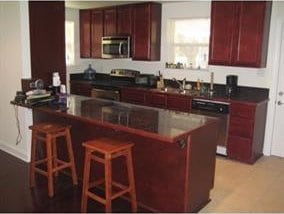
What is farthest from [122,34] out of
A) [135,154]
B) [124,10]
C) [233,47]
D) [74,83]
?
[135,154]

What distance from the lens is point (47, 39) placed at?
405 centimetres

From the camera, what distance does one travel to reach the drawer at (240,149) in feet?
13.5

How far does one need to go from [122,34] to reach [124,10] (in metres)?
0.43

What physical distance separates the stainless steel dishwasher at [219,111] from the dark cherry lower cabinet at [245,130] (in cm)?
7

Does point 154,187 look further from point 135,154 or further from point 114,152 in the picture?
point 114,152

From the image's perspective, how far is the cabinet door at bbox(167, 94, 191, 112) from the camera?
454cm

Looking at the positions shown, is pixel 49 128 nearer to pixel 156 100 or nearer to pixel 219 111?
pixel 156 100

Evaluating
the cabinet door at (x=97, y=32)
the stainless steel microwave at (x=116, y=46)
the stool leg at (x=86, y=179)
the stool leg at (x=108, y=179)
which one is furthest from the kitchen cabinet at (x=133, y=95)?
the stool leg at (x=108, y=179)

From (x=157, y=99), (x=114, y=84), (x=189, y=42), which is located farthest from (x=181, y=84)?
(x=114, y=84)

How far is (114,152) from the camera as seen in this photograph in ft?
8.24

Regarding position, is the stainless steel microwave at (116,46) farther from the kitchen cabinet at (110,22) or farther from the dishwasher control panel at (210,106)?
the dishwasher control panel at (210,106)

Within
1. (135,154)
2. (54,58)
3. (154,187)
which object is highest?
(54,58)

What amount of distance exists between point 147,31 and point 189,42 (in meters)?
0.76

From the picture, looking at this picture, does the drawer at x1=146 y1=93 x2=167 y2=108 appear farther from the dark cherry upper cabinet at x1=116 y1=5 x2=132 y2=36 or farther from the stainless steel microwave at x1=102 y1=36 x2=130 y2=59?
the dark cherry upper cabinet at x1=116 y1=5 x2=132 y2=36
